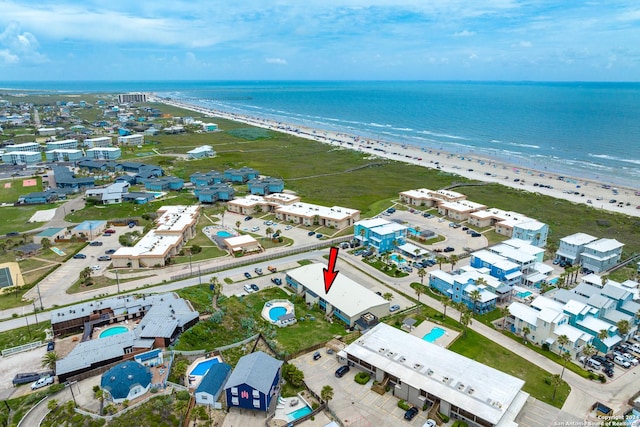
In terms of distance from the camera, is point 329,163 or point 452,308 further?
point 329,163

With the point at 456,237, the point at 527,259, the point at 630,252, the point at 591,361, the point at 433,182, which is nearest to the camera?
the point at 591,361

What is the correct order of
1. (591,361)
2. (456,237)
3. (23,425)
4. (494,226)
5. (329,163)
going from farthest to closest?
(329,163), (494,226), (456,237), (591,361), (23,425)

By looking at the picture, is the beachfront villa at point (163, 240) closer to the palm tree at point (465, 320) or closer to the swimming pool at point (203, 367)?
the swimming pool at point (203, 367)

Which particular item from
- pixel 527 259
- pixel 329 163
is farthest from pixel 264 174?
pixel 527 259

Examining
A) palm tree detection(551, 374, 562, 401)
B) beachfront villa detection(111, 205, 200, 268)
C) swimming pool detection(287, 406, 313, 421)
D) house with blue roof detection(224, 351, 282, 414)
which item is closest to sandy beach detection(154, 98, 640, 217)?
palm tree detection(551, 374, 562, 401)

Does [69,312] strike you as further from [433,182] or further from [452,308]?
[433,182]

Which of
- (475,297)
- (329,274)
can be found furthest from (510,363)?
(329,274)
